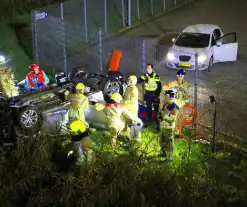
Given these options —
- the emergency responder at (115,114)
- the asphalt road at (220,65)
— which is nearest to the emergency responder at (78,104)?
the emergency responder at (115,114)

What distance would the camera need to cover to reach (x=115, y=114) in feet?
33.0

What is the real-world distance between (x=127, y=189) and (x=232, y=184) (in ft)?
7.05

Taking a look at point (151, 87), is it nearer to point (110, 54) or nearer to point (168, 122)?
point (168, 122)

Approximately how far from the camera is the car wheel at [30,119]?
1070 cm

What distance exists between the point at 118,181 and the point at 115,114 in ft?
6.44

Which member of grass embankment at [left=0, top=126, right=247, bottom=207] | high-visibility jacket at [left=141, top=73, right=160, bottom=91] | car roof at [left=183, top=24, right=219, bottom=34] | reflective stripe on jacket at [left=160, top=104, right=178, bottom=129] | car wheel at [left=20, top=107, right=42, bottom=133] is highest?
car roof at [left=183, top=24, right=219, bottom=34]

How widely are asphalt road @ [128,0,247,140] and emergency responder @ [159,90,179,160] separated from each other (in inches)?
61.6

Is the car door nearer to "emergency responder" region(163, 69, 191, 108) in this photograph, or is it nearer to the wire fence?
the wire fence

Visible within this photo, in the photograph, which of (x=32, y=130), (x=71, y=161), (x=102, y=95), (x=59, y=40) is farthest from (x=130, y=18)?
(x=71, y=161)

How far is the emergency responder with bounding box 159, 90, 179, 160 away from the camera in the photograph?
984 centimetres

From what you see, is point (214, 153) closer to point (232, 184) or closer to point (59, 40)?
point (232, 184)

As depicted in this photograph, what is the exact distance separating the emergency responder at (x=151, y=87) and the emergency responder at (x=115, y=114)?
4.68ft

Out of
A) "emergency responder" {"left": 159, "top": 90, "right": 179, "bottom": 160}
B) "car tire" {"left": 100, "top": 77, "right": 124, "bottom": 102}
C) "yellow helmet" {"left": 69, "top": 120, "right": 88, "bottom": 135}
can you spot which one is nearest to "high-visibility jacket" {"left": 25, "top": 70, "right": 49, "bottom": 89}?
"car tire" {"left": 100, "top": 77, "right": 124, "bottom": 102}

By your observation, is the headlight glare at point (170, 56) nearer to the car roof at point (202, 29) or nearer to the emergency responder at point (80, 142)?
the car roof at point (202, 29)
